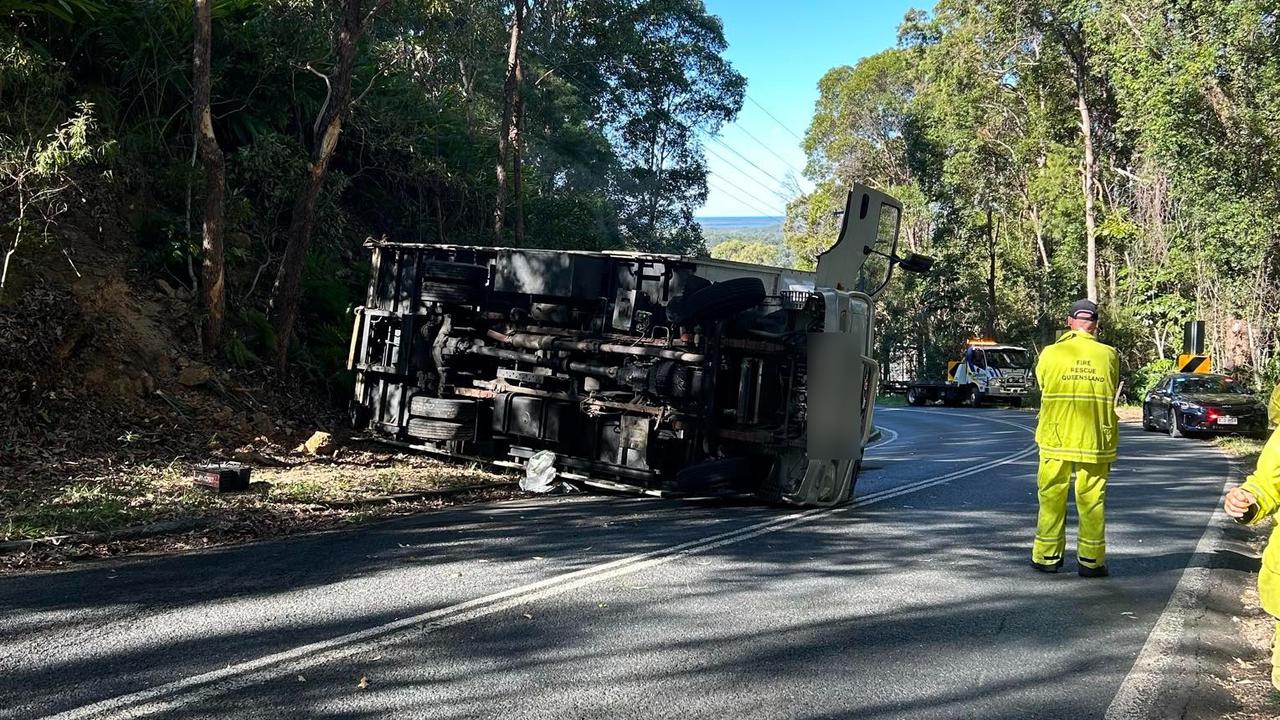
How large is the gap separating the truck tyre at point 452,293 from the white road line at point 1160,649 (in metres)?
7.09

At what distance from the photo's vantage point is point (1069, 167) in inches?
Answer: 1540

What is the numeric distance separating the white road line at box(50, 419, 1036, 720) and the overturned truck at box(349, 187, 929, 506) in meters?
1.14

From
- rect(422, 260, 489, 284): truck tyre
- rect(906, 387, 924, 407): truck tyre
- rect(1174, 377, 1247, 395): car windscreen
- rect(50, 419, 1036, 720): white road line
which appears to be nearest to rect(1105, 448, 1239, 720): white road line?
rect(50, 419, 1036, 720): white road line

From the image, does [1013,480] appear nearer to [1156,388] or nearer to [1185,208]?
[1156,388]

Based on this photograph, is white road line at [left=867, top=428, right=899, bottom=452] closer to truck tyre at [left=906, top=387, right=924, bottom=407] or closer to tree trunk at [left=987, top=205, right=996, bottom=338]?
truck tyre at [left=906, top=387, right=924, bottom=407]

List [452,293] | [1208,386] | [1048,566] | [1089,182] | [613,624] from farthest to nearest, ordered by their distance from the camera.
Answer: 1. [1089,182]
2. [1208,386]
3. [452,293]
4. [1048,566]
5. [613,624]

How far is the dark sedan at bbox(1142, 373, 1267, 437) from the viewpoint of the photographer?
19.5 m

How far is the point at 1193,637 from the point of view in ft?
17.3

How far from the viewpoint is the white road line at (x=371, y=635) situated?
387cm

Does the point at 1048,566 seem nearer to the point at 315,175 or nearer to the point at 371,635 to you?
the point at 371,635

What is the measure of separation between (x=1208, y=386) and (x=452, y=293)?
17.0 meters

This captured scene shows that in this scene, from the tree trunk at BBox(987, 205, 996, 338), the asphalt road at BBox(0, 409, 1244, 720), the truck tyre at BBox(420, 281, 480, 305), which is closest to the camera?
the asphalt road at BBox(0, 409, 1244, 720)

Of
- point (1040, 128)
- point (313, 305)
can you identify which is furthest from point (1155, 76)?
point (313, 305)

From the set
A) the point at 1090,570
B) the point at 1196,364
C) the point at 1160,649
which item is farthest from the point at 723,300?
the point at 1196,364
